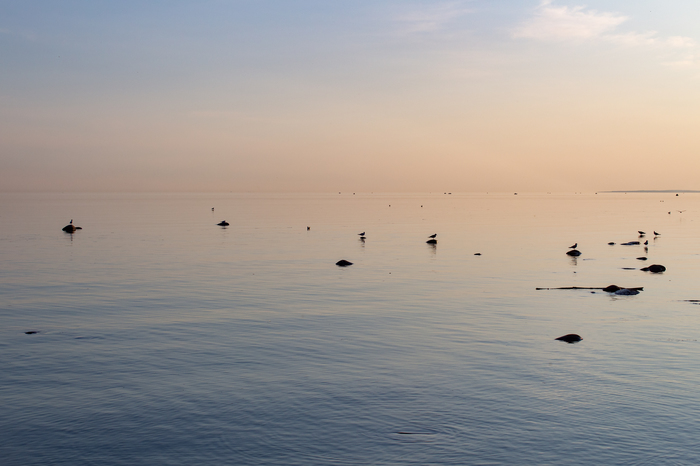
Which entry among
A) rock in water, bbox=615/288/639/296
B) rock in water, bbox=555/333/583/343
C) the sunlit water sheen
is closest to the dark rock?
the sunlit water sheen

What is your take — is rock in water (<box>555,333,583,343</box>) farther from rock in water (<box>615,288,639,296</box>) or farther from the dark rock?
the dark rock

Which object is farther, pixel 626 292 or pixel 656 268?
pixel 656 268

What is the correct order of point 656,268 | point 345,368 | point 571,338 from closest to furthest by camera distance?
point 345,368
point 571,338
point 656,268

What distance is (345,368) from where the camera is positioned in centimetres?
1911

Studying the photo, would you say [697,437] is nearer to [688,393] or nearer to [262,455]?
[688,393]

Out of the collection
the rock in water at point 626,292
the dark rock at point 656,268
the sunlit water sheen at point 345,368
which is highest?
the dark rock at point 656,268

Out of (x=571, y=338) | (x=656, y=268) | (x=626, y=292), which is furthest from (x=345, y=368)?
(x=656, y=268)

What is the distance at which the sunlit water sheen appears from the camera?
1340cm

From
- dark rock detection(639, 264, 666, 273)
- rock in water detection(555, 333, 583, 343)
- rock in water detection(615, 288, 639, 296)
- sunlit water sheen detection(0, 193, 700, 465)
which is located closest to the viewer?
sunlit water sheen detection(0, 193, 700, 465)

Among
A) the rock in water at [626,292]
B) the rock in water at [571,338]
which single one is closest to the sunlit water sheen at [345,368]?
the rock in water at [571,338]

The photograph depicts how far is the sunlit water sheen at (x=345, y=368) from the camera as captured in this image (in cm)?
1340

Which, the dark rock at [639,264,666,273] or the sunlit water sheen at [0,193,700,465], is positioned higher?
the dark rock at [639,264,666,273]

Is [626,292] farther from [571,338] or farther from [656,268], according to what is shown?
[571,338]

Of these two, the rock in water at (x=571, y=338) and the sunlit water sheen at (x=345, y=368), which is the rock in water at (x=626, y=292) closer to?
the sunlit water sheen at (x=345, y=368)
